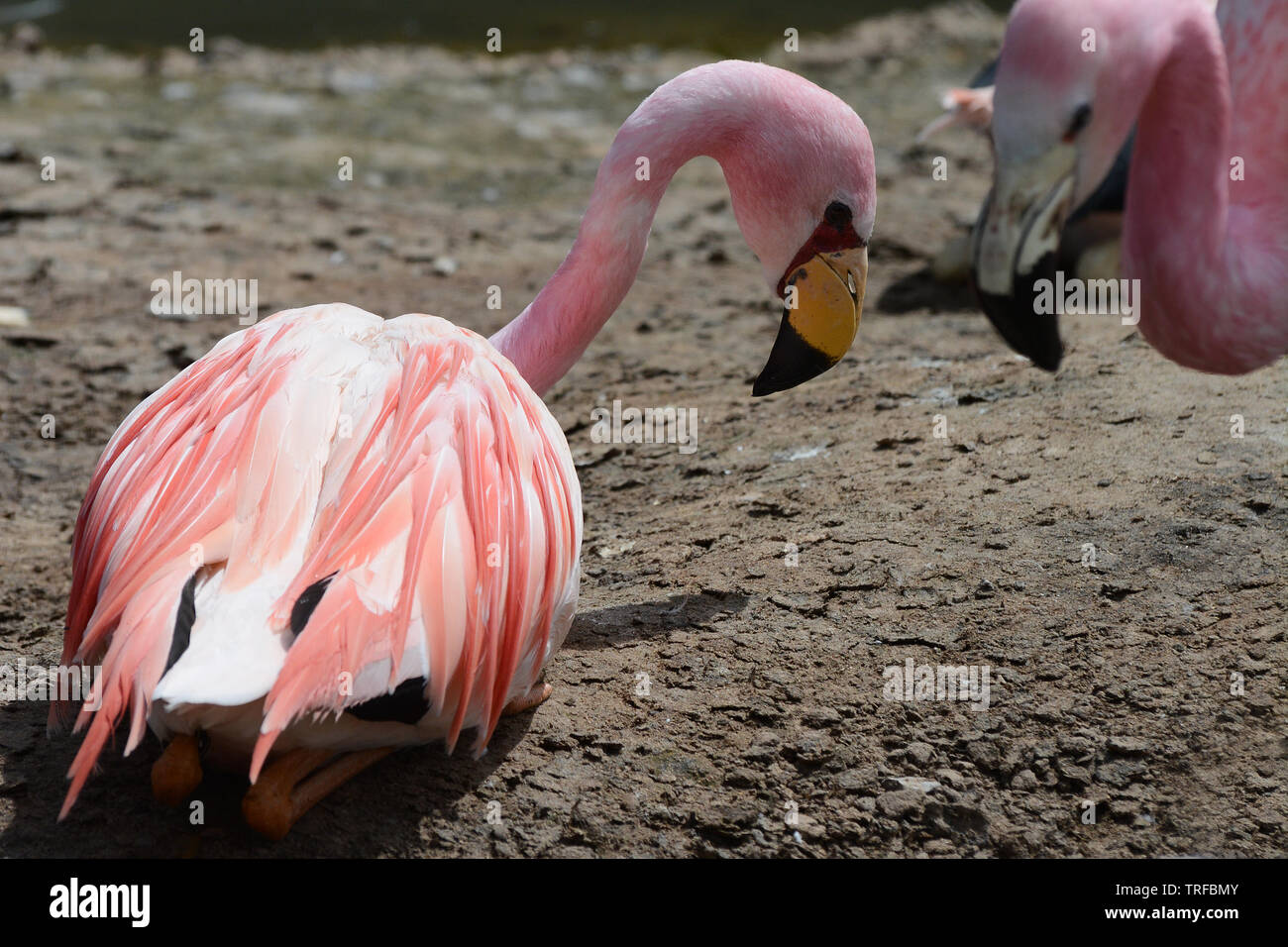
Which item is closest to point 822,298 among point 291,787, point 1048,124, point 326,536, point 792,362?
point 792,362

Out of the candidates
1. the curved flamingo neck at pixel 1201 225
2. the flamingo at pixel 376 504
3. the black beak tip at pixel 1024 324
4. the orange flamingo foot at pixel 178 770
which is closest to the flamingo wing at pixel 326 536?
the flamingo at pixel 376 504

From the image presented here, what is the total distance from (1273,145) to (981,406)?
51.9 inches

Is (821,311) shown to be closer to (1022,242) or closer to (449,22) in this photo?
(1022,242)

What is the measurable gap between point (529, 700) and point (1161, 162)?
1.85 meters

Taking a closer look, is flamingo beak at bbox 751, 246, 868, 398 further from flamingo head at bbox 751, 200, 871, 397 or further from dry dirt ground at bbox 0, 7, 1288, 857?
dry dirt ground at bbox 0, 7, 1288, 857

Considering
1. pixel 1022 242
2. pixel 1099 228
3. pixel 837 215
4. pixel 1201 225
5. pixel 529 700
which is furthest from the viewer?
pixel 1099 228

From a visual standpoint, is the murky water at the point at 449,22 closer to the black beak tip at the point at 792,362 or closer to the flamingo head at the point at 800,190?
the flamingo head at the point at 800,190

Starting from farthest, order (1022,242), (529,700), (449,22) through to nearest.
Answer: (449,22)
(529,700)
(1022,242)

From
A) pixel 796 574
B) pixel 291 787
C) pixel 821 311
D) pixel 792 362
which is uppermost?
pixel 821 311

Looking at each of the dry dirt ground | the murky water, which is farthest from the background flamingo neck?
the murky water

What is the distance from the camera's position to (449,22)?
11711 mm

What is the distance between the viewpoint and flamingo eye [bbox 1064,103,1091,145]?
2500mm

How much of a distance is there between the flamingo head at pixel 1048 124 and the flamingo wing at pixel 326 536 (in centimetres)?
109

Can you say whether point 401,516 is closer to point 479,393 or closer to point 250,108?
point 479,393
